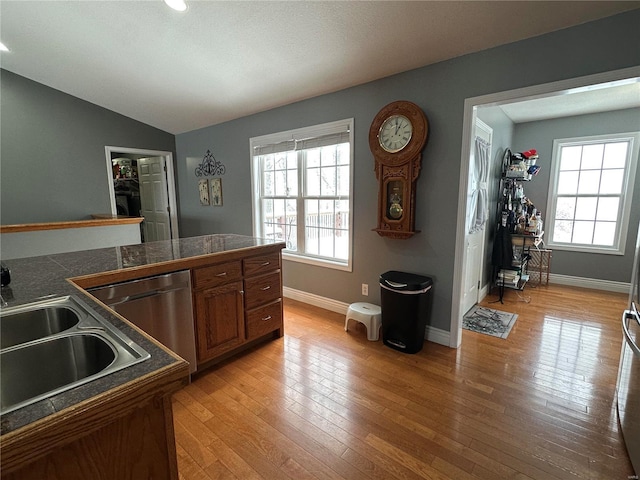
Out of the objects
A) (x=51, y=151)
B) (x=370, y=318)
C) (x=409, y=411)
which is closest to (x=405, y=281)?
(x=370, y=318)

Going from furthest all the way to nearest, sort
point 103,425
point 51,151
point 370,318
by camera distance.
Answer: point 51,151 < point 370,318 < point 103,425

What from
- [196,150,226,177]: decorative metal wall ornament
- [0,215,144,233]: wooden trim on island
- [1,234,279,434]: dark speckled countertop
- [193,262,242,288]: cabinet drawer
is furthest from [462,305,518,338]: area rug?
[0,215,144,233]: wooden trim on island

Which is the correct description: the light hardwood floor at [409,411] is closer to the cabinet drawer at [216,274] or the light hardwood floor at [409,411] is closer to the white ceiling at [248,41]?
the cabinet drawer at [216,274]

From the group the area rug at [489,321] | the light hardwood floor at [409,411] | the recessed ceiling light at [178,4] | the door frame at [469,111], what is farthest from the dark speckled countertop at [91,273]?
the area rug at [489,321]

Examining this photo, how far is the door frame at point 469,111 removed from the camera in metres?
1.88

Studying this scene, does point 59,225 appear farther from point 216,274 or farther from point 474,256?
point 474,256

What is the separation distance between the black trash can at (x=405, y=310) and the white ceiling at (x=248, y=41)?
1.83m

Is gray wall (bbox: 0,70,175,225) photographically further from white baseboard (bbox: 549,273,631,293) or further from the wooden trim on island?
white baseboard (bbox: 549,273,631,293)

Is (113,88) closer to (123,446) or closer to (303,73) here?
(303,73)

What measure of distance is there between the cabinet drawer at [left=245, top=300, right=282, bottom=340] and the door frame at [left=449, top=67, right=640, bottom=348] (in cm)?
155

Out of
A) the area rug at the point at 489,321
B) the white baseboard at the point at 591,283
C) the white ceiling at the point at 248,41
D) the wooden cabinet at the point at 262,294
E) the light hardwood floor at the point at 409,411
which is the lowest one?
the light hardwood floor at the point at 409,411

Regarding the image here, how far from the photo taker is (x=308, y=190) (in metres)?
3.60

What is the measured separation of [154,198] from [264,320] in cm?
414

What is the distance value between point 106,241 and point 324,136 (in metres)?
2.85
